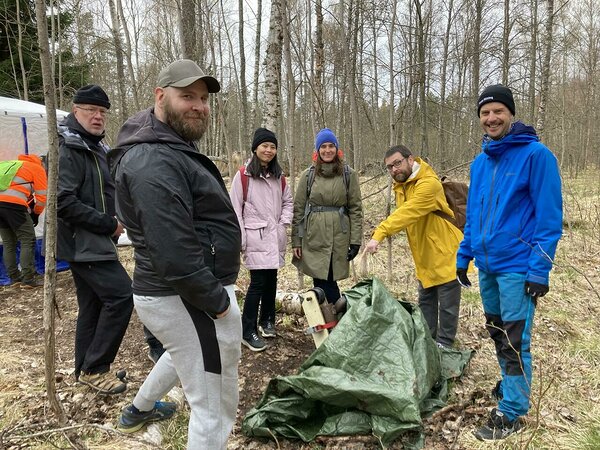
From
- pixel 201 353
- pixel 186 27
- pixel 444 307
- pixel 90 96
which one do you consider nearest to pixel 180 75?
pixel 201 353

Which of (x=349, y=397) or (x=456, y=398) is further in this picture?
(x=456, y=398)

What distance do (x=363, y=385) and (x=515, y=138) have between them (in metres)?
1.72

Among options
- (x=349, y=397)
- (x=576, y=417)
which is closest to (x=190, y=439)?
(x=349, y=397)

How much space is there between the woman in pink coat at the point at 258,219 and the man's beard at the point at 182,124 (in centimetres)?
163

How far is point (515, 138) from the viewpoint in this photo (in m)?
2.35

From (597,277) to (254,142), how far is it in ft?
17.4

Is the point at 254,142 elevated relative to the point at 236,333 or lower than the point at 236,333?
elevated

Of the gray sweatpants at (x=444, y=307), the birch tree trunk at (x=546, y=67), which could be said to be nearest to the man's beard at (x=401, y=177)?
the gray sweatpants at (x=444, y=307)

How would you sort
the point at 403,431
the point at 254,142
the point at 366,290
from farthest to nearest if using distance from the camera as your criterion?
the point at 254,142, the point at 366,290, the point at 403,431

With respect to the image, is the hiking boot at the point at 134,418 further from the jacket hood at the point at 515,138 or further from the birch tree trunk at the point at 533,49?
the birch tree trunk at the point at 533,49

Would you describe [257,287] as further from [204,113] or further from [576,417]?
[576,417]

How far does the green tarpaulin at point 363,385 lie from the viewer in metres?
2.45

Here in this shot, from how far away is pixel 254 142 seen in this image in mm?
3631

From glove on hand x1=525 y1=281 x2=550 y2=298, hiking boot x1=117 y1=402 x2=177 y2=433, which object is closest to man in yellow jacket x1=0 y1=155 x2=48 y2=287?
hiking boot x1=117 y1=402 x2=177 y2=433
